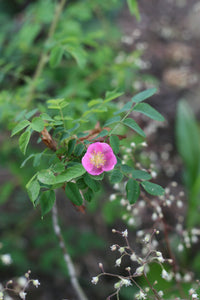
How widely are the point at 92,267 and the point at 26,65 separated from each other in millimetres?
1378

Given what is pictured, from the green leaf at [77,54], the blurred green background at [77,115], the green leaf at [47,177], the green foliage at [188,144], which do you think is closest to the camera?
the green leaf at [47,177]

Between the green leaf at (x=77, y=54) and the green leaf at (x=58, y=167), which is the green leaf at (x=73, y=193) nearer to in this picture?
the green leaf at (x=58, y=167)

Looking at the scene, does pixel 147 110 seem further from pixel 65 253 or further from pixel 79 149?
pixel 65 253

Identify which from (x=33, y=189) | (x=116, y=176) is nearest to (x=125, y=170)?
(x=116, y=176)

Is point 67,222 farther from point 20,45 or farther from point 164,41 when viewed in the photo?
point 164,41

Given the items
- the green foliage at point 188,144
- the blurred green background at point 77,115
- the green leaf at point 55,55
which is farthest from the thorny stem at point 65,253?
the green foliage at point 188,144

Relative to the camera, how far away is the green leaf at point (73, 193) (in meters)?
0.84

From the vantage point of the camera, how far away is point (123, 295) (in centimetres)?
195

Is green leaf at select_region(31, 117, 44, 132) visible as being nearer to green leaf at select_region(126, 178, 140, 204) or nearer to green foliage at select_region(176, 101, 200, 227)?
green leaf at select_region(126, 178, 140, 204)

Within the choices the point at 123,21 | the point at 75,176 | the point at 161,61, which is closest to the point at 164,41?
the point at 161,61

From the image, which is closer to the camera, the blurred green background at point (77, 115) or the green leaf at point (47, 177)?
the green leaf at point (47, 177)

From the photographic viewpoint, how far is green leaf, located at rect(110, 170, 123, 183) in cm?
87

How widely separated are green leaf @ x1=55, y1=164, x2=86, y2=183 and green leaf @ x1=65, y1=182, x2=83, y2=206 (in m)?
0.04

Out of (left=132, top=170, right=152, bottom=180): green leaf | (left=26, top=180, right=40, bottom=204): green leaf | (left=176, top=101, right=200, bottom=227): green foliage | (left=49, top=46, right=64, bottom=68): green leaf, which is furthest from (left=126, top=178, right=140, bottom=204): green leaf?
(left=176, top=101, right=200, bottom=227): green foliage
